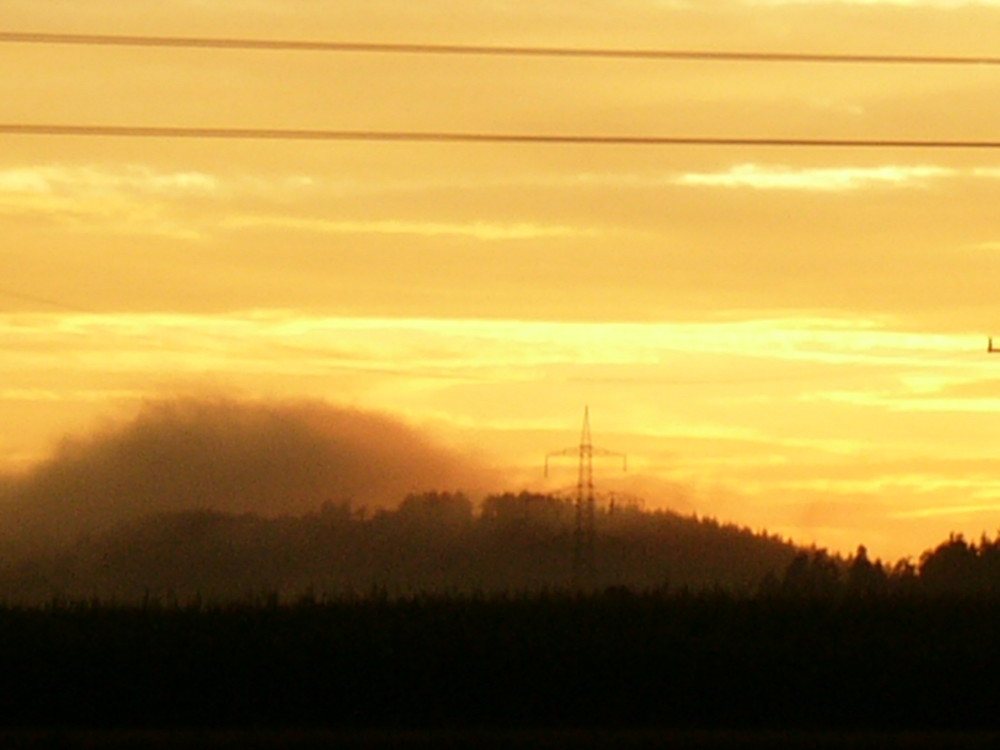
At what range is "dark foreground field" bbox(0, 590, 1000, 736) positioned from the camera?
32.5 m

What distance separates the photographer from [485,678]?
112ft

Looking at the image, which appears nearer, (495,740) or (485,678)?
(495,740)

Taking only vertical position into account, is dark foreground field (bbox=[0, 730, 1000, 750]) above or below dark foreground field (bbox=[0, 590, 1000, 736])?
below

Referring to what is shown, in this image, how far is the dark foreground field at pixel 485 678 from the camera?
32500 millimetres

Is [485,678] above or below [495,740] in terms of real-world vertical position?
above

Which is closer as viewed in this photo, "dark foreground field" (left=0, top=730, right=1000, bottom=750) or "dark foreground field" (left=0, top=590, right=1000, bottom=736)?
"dark foreground field" (left=0, top=730, right=1000, bottom=750)

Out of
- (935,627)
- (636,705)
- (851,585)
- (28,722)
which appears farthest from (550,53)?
(851,585)

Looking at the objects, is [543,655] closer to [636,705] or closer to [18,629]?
[636,705]

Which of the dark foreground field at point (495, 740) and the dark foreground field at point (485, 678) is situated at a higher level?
the dark foreground field at point (485, 678)

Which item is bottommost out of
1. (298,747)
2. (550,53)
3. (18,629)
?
(298,747)

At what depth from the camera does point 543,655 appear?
34.2 m

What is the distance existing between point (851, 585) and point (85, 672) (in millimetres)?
17023

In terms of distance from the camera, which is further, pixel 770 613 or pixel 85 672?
pixel 770 613

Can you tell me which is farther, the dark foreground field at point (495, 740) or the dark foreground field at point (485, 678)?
the dark foreground field at point (485, 678)
